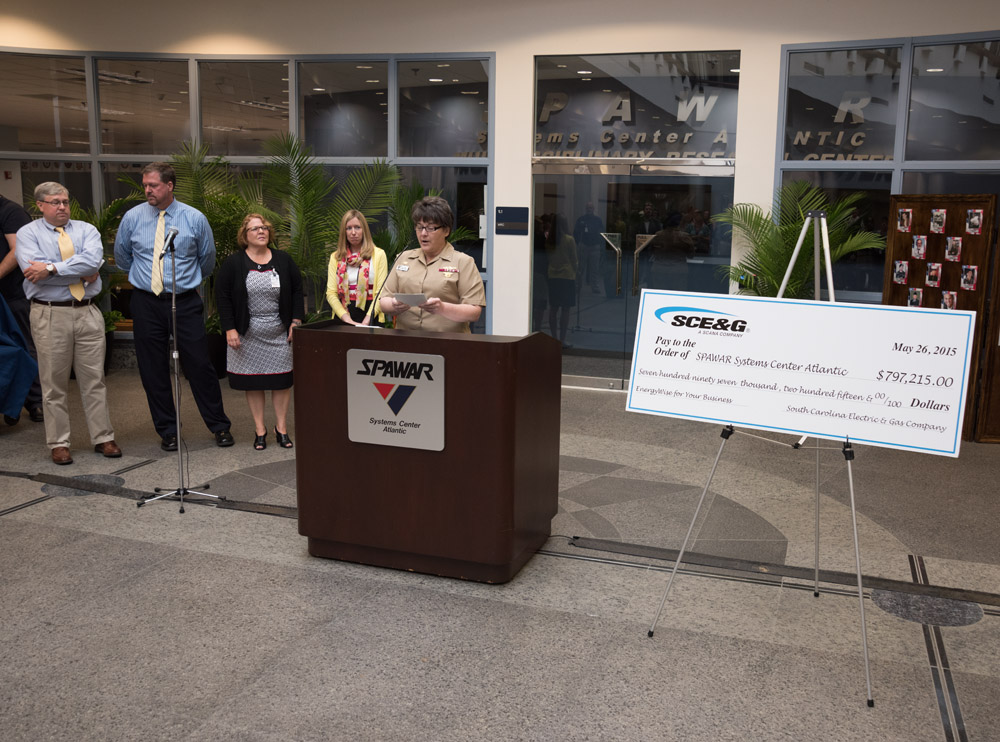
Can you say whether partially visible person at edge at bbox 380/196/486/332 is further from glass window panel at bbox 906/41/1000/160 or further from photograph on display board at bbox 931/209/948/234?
glass window panel at bbox 906/41/1000/160

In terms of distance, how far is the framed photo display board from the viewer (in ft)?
21.6

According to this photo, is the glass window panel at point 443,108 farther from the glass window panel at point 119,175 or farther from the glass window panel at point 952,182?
the glass window panel at point 952,182

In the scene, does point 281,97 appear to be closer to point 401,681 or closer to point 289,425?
point 289,425

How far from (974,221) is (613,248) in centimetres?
309

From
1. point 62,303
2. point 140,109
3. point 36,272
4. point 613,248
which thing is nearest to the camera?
point 36,272

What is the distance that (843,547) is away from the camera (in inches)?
173

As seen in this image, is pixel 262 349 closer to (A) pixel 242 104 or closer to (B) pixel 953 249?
(A) pixel 242 104

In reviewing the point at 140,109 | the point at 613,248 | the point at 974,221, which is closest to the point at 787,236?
the point at 974,221

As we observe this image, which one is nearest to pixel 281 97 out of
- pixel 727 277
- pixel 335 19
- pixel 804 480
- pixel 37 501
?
pixel 335 19

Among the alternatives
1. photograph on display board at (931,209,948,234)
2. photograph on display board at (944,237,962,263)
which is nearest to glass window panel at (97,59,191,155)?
photograph on display board at (931,209,948,234)

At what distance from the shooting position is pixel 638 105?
8.22m

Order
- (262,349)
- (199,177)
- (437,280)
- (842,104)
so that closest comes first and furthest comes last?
(437,280) → (262,349) → (842,104) → (199,177)

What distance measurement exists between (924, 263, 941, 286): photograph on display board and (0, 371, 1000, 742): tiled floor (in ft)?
6.69

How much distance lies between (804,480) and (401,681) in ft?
11.1
